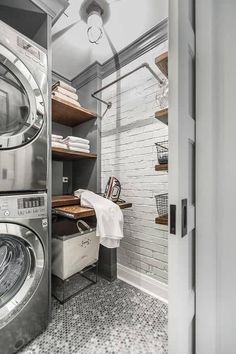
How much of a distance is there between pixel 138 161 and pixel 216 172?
3.41ft

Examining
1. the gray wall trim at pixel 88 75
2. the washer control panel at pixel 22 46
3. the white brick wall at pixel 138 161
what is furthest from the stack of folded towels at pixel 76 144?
the gray wall trim at pixel 88 75

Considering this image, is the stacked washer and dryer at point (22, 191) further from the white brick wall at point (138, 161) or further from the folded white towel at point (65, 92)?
the white brick wall at point (138, 161)

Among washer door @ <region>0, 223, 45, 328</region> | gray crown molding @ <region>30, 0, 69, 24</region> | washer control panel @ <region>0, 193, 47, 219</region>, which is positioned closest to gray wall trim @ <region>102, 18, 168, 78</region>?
gray crown molding @ <region>30, 0, 69, 24</region>

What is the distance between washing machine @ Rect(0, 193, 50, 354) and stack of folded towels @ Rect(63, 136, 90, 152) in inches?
27.5

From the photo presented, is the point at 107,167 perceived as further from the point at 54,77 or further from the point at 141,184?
the point at 54,77

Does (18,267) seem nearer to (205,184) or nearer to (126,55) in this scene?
(205,184)

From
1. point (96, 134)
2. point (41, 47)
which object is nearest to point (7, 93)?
point (41, 47)

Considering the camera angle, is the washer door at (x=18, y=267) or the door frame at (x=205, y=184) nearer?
the door frame at (x=205, y=184)

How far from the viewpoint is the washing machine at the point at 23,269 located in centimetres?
100

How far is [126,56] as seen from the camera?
1803 millimetres

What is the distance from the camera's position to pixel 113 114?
1969mm

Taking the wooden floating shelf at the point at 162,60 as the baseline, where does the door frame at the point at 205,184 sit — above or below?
below

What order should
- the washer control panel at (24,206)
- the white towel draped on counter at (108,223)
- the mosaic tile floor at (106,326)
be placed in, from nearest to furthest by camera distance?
the washer control panel at (24,206)
the mosaic tile floor at (106,326)
the white towel draped on counter at (108,223)

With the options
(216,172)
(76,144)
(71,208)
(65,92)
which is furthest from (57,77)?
(216,172)
